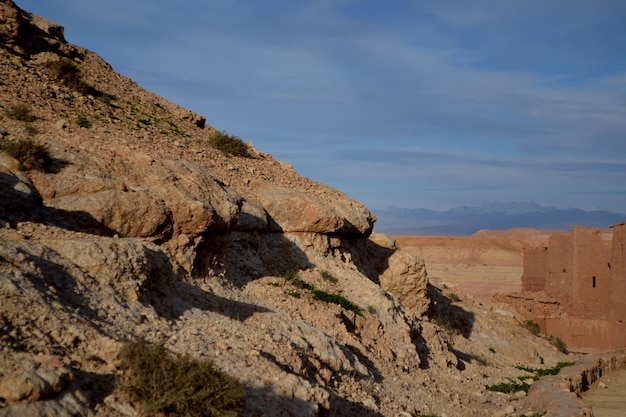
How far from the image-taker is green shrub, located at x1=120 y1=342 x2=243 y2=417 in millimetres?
5898

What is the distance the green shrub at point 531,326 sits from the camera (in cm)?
2276

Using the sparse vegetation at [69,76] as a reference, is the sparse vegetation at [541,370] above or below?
below

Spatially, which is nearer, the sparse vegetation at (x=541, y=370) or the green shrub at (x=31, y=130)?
the green shrub at (x=31, y=130)

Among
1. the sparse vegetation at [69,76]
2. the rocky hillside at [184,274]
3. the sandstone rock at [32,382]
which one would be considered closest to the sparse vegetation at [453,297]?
the rocky hillside at [184,274]

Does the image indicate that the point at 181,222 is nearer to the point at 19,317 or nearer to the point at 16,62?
the point at 19,317

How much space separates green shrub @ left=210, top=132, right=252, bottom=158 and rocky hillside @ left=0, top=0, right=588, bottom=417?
0.19 m

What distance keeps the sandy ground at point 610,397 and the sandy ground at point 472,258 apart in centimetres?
3054

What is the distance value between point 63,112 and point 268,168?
17.0ft

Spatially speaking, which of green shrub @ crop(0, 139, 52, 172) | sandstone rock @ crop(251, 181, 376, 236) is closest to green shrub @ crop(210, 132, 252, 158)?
sandstone rock @ crop(251, 181, 376, 236)

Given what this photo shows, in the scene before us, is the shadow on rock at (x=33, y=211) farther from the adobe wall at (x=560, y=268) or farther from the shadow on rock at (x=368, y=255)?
the adobe wall at (x=560, y=268)

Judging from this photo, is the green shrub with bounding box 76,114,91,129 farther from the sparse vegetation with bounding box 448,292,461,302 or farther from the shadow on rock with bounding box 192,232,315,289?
the sparse vegetation with bounding box 448,292,461,302

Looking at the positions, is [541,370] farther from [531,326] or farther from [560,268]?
[560,268]

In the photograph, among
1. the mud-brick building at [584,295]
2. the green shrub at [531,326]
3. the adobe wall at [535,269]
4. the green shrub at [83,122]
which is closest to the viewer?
the green shrub at [83,122]

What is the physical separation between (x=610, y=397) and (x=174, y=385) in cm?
1316
